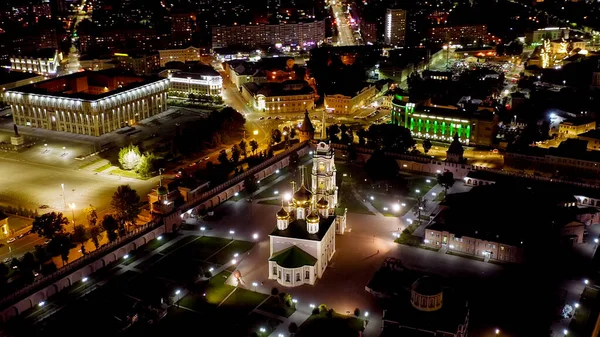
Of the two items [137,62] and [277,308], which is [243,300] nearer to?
[277,308]

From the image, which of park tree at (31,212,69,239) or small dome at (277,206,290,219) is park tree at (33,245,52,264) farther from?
small dome at (277,206,290,219)

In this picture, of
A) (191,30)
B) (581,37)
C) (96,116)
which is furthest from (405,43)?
(96,116)

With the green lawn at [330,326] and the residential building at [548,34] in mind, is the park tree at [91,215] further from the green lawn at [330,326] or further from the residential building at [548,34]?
the residential building at [548,34]

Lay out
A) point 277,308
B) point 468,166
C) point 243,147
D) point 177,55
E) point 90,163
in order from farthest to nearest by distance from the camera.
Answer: point 177,55 → point 243,147 → point 90,163 → point 468,166 → point 277,308

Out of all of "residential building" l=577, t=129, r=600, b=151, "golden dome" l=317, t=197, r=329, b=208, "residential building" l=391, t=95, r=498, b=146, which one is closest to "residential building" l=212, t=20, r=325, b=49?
"residential building" l=391, t=95, r=498, b=146

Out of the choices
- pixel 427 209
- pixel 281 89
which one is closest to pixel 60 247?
pixel 427 209

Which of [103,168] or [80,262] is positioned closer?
[80,262]
